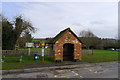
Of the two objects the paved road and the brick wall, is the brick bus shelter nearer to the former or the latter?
the brick wall

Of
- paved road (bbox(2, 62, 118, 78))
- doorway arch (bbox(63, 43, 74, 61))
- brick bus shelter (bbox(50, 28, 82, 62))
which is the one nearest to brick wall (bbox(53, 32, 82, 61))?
brick bus shelter (bbox(50, 28, 82, 62))

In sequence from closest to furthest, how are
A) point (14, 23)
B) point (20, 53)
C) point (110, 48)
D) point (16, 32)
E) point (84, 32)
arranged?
point (20, 53), point (16, 32), point (14, 23), point (110, 48), point (84, 32)

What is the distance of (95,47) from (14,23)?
3560cm

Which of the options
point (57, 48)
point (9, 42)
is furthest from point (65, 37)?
point (9, 42)

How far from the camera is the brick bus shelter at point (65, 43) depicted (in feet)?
53.4

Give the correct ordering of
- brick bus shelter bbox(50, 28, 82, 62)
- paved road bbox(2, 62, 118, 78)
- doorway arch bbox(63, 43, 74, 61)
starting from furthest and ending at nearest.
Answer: doorway arch bbox(63, 43, 74, 61)
brick bus shelter bbox(50, 28, 82, 62)
paved road bbox(2, 62, 118, 78)

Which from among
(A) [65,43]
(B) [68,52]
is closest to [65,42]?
(A) [65,43]

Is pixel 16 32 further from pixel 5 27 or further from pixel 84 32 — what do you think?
pixel 84 32

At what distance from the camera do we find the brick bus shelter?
16266 millimetres

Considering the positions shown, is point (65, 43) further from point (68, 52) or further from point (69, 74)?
point (69, 74)

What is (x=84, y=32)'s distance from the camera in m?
59.9

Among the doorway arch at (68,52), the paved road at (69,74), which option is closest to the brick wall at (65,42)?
the doorway arch at (68,52)

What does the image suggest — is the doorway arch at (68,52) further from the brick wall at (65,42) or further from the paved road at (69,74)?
the paved road at (69,74)

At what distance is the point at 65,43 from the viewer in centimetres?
1697
